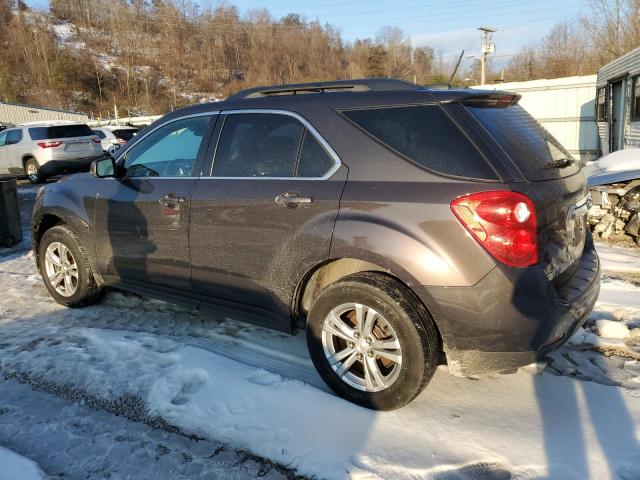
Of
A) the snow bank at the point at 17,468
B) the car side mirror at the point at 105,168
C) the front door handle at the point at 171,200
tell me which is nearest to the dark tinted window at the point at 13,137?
the car side mirror at the point at 105,168

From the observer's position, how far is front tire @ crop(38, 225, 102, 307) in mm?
4566

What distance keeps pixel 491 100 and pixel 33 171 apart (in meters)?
15.4

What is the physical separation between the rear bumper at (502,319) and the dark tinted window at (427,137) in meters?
0.56

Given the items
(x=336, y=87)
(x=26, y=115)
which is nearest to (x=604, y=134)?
(x=336, y=87)

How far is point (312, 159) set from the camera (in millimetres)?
3174

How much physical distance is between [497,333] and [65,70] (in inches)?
2766

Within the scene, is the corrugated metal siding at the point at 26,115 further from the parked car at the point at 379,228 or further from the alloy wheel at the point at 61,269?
the parked car at the point at 379,228

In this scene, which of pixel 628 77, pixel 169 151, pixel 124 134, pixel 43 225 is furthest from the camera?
pixel 124 134

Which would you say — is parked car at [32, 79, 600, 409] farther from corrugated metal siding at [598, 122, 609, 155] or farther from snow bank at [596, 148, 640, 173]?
corrugated metal siding at [598, 122, 609, 155]

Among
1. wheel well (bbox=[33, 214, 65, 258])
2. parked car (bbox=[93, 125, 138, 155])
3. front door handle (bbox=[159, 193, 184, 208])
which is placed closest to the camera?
front door handle (bbox=[159, 193, 184, 208])

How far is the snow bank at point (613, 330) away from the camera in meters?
3.84

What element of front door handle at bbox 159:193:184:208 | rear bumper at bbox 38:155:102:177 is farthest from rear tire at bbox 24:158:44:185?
front door handle at bbox 159:193:184:208

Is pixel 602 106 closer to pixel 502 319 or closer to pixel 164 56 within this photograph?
pixel 502 319

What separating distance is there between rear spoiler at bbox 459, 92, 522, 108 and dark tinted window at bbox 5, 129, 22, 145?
1591cm
